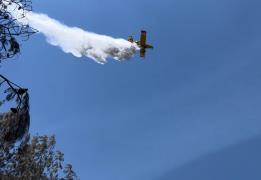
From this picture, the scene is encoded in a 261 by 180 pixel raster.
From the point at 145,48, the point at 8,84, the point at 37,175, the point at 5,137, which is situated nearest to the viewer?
the point at 8,84

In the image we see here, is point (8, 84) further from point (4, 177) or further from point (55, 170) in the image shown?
point (55, 170)

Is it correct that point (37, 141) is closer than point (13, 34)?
No

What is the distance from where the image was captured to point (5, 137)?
8.24 meters

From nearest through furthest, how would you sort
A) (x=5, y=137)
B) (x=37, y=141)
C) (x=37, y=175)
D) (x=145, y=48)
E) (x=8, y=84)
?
(x=8, y=84), (x=5, y=137), (x=37, y=175), (x=37, y=141), (x=145, y=48)

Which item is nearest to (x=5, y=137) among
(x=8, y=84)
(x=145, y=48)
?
(x=8, y=84)

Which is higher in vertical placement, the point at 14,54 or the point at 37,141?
the point at 37,141

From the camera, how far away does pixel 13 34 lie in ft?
25.4

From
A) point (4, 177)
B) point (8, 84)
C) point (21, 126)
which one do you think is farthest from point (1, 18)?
point (4, 177)

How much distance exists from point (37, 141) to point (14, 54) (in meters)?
32.4

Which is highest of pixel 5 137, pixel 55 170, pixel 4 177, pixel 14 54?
pixel 55 170

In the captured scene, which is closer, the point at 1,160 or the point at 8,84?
the point at 8,84

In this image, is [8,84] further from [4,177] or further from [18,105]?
[4,177]

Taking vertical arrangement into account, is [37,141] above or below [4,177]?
above

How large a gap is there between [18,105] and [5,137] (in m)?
0.59
